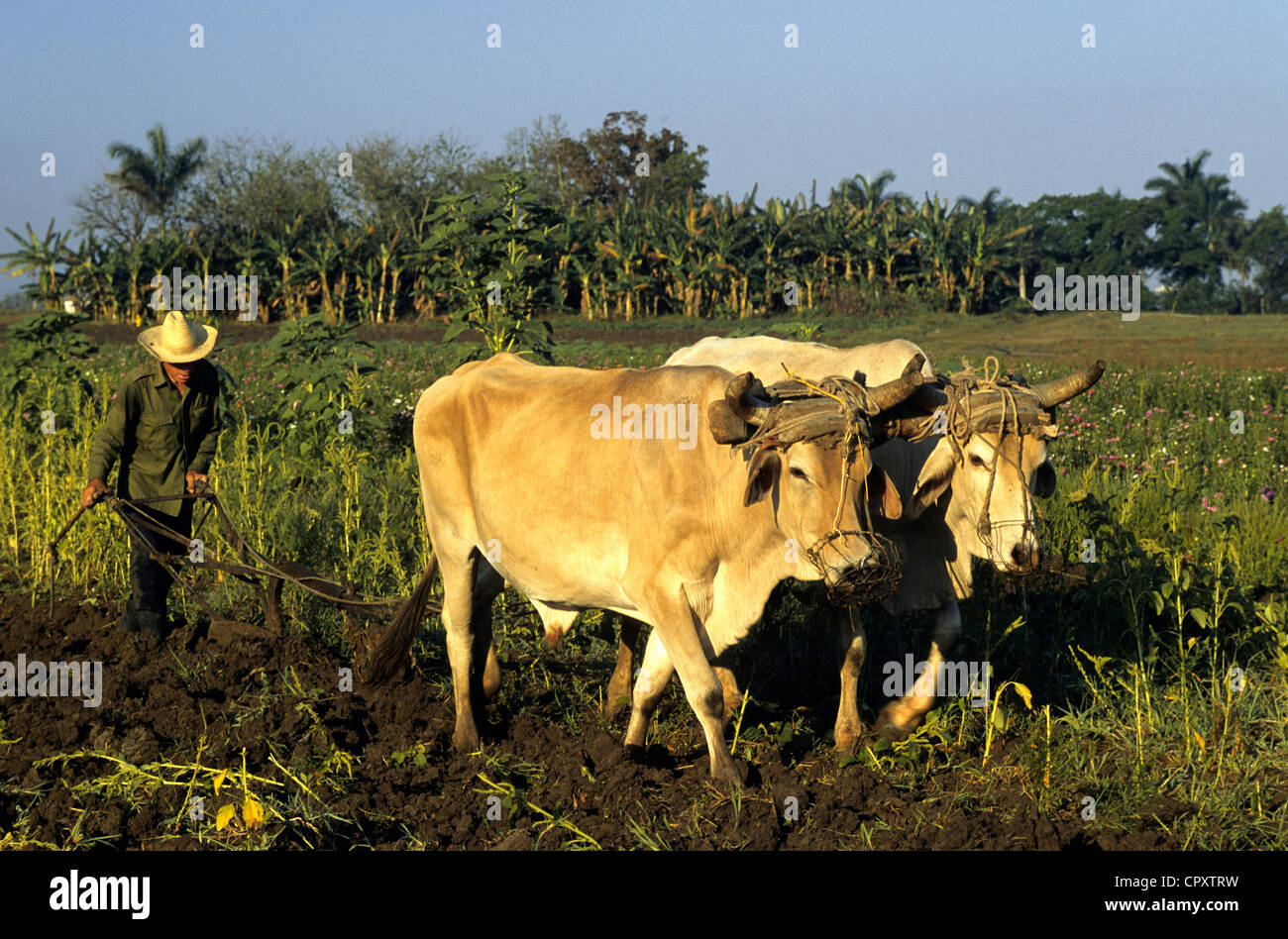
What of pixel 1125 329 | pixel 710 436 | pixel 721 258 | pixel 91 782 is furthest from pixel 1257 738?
pixel 721 258

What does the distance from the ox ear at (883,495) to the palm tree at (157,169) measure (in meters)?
45.6

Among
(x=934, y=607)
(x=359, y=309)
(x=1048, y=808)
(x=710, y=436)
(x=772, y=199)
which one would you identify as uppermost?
(x=772, y=199)

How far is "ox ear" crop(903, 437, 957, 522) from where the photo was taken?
4852 mm

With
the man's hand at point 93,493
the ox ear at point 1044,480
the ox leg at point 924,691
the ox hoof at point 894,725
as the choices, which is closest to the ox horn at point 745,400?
the ox ear at point 1044,480

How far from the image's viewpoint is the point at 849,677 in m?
5.25

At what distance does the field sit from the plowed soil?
1 cm

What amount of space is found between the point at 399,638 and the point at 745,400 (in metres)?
2.39

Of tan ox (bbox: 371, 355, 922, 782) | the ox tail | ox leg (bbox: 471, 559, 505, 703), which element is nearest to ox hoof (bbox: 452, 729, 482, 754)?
tan ox (bbox: 371, 355, 922, 782)

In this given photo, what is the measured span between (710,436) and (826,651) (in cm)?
221

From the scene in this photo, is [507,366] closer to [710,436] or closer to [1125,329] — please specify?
[710,436]

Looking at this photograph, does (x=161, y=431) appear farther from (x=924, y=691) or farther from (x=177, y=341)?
(x=924, y=691)

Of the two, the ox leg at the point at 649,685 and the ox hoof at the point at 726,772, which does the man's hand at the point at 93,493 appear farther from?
the ox hoof at the point at 726,772

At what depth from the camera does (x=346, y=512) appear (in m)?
7.70

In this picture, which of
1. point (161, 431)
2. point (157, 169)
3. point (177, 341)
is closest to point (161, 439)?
Answer: point (161, 431)
